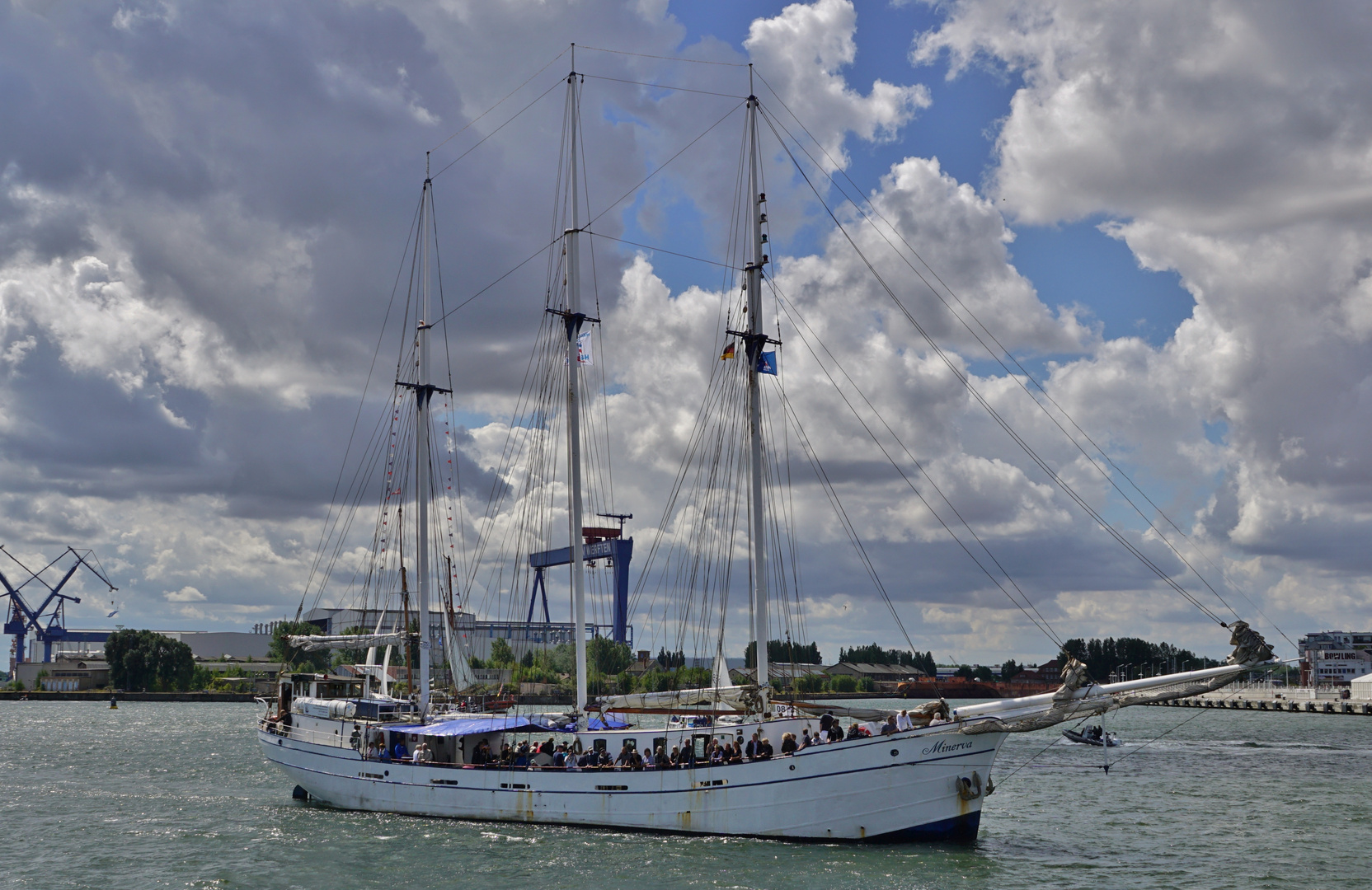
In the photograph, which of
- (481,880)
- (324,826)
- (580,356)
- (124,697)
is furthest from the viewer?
(124,697)

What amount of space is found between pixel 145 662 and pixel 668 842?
176303 mm

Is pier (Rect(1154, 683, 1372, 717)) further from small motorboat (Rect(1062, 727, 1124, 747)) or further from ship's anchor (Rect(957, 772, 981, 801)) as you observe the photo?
ship's anchor (Rect(957, 772, 981, 801))

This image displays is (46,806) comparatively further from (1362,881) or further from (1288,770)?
(1288,770)

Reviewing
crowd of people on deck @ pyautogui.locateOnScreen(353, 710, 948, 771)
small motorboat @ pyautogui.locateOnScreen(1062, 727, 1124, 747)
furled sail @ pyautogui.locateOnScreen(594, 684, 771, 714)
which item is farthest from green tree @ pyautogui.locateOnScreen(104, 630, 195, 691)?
furled sail @ pyautogui.locateOnScreen(594, 684, 771, 714)

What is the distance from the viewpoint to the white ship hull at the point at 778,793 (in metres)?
34.3

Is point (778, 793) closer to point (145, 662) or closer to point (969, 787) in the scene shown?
point (969, 787)

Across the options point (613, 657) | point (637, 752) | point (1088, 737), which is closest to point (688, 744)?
point (637, 752)

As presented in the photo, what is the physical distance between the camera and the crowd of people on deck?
1401 inches

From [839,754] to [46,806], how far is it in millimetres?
36879

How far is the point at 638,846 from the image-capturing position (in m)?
36.0

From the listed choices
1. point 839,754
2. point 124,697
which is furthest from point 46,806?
point 124,697

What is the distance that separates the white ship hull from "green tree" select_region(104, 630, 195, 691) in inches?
6565

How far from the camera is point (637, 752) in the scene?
128 feet

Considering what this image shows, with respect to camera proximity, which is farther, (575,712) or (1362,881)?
(575,712)
